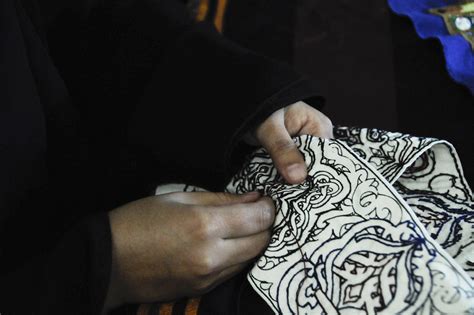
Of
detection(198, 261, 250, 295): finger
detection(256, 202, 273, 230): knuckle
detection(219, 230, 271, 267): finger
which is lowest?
detection(198, 261, 250, 295): finger

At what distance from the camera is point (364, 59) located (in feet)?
2.63

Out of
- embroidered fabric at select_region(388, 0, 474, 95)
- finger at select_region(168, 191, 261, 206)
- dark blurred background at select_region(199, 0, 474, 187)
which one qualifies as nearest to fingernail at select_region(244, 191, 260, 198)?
finger at select_region(168, 191, 261, 206)

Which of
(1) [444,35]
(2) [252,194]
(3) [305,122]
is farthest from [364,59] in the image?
(2) [252,194]

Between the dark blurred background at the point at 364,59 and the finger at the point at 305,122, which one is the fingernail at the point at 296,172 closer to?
the finger at the point at 305,122

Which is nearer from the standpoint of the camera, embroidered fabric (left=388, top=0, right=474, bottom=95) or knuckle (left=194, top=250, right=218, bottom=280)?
knuckle (left=194, top=250, right=218, bottom=280)

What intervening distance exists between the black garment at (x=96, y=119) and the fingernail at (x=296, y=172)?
81 mm

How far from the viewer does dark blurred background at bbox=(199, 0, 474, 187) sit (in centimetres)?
69

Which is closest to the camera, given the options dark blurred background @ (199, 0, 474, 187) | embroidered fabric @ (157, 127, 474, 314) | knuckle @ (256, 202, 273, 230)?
embroidered fabric @ (157, 127, 474, 314)

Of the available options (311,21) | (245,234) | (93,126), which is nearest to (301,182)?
(245,234)

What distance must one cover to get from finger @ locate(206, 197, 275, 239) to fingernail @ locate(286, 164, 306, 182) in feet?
0.13

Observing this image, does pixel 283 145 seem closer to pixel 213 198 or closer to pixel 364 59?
pixel 213 198

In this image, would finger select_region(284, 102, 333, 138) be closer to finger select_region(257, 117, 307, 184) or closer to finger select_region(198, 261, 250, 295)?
finger select_region(257, 117, 307, 184)

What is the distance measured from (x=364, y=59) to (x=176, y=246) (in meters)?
0.47

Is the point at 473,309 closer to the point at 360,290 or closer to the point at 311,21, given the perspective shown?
the point at 360,290
